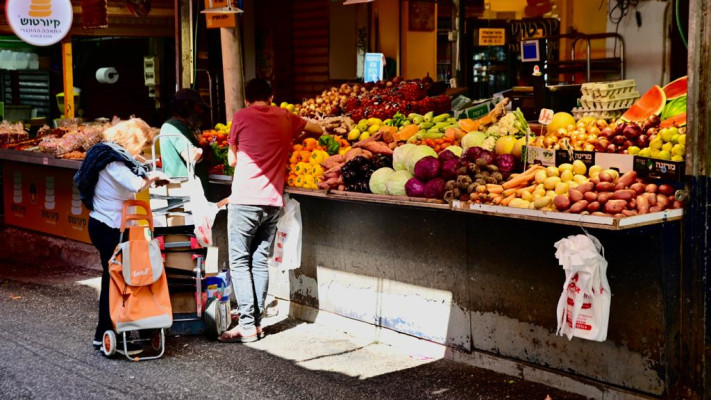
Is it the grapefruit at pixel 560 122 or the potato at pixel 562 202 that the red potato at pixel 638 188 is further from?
the grapefruit at pixel 560 122

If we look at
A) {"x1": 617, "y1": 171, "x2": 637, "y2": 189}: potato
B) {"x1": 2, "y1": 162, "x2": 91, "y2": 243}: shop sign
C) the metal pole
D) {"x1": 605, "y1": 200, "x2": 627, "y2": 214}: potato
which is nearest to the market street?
the metal pole

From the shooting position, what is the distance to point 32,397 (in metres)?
5.86

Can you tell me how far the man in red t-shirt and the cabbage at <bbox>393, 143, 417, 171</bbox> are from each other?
3.08 ft

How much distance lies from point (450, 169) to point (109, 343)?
290cm

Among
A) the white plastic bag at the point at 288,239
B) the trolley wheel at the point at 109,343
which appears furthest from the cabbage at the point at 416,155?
the trolley wheel at the point at 109,343

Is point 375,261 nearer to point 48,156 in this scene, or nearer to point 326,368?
point 326,368

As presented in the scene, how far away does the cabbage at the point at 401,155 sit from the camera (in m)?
7.02

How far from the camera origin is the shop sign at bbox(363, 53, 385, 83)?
11281mm

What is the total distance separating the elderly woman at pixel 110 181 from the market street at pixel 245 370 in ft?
1.42

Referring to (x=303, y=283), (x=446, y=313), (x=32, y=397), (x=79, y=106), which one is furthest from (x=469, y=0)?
(x=32, y=397)

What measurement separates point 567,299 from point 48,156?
7353mm

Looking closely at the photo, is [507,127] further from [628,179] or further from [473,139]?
[628,179]

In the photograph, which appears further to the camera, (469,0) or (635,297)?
(469,0)

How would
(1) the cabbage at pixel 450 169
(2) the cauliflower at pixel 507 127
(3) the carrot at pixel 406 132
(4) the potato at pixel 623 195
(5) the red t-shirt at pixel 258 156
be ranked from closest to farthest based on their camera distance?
(4) the potato at pixel 623 195 → (1) the cabbage at pixel 450 169 → (2) the cauliflower at pixel 507 127 → (5) the red t-shirt at pixel 258 156 → (3) the carrot at pixel 406 132
